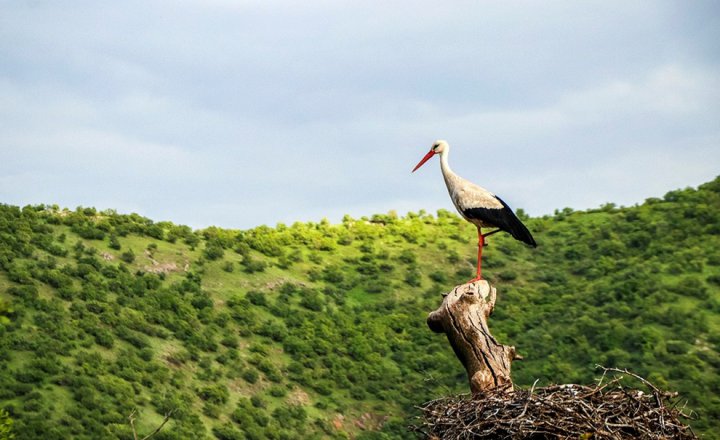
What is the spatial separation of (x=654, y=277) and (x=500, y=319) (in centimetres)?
581

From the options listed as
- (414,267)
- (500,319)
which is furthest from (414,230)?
(500,319)

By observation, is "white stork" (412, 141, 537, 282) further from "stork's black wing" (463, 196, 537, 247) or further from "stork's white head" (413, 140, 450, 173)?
"stork's white head" (413, 140, 450, 173)

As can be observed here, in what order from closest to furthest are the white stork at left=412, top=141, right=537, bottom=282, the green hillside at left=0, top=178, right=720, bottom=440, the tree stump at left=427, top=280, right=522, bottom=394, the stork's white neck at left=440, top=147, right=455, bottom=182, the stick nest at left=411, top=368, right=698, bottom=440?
the stick nest at left=411, top=368, right=698, bottom=440
the tree stump at left=427, top=280, right=522, bottom=394
the white stork at left=412, top=141, right=537, bottom=282
the stork's white neck at left=440, top=147, right=455, bottom=182
the green hillside at left=0, top=178, right=720, bottom=440

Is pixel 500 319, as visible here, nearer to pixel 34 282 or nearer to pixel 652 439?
pixel 34 282

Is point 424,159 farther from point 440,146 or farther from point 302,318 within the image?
point 302,318

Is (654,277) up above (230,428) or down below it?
above

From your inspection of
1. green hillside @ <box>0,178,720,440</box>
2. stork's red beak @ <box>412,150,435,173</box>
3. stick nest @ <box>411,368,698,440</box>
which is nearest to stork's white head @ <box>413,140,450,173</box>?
stork's red beak @ <box>412,150,435,173</box>

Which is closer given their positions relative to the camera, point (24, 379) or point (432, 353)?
point (24, 379)

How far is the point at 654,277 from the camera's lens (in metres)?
37.7

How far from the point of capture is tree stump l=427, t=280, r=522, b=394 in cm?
1242

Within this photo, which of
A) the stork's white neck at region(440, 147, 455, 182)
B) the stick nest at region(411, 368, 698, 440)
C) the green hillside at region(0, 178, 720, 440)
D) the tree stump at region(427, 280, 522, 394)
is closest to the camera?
the stick nest at region(411, 368, 698, 440)

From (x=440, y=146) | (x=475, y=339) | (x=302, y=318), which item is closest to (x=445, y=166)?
(x=440, y=146)

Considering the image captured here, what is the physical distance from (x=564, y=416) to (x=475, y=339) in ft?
6.05

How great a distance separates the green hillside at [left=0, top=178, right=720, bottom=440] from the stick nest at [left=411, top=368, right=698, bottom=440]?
53.5 ft
